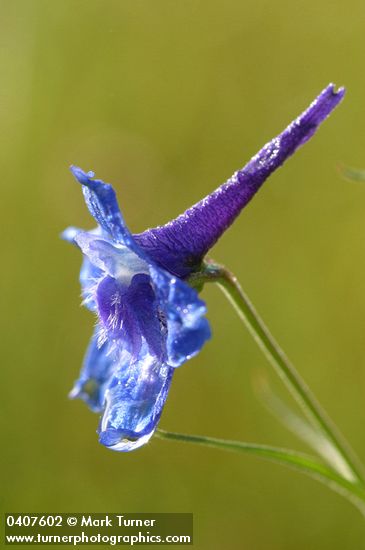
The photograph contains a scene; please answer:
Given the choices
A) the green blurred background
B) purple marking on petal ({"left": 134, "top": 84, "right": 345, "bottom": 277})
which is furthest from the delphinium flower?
the green blurred background

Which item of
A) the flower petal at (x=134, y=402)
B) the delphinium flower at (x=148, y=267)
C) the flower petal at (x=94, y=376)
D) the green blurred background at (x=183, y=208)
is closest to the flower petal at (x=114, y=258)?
the delphinium flower at (x=148, y=267)

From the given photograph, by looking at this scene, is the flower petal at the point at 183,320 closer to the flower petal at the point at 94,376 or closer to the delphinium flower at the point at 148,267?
the delphinium flower at the point at 148,267

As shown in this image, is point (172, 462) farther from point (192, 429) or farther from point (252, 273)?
point (252, 273)

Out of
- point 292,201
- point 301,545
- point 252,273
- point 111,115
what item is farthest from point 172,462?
point 111,115

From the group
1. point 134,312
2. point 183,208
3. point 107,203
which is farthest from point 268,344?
point 183,208

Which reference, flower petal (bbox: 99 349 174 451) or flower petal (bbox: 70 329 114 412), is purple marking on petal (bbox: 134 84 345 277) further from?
flower petal (bbox: 70 329 114 412)
